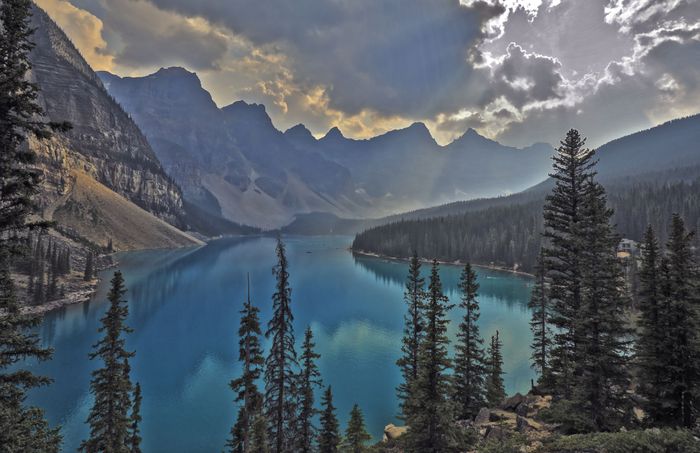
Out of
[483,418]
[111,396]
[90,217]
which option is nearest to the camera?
[111,396]

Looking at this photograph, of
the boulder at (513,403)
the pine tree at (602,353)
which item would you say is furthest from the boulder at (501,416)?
the pine tree at (602,353)

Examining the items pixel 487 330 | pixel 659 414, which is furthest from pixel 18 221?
pixel 487 330

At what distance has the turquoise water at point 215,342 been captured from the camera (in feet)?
123

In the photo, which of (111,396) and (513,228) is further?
(513,228)

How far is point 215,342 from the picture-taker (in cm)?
6272

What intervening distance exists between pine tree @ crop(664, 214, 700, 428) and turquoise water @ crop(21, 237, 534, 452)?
25.8m

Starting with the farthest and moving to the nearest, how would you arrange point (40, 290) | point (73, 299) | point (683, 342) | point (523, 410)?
point (73, 299), point (40, 290), point (523, 410), point (683, 342)

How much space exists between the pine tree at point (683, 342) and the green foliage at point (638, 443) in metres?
4.19

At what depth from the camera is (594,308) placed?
15625 millimetres

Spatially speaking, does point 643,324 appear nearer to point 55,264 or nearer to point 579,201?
point 579,201

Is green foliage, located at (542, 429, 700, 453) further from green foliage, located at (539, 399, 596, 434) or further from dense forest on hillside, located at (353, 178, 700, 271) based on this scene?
dense forest on hillside, located at (353, 178, 700, 271)

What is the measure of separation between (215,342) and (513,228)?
136 m

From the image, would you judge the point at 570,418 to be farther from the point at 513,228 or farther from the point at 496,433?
the point at 513,228

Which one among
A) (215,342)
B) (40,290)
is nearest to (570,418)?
(215,342)
